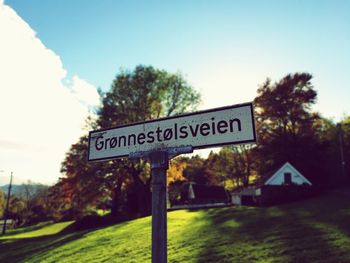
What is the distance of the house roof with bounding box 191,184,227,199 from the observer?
2398 inches

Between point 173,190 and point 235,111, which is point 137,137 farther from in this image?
point 173,190

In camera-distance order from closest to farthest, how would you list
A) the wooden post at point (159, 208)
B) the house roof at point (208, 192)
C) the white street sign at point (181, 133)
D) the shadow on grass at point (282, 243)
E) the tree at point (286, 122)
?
the wooden post at point (159, 208) < the white street sign at point (181, 133) < the shadow on grass at point (282, 243) < the tree at point (286, 122) < the house roof at point (208, 192)

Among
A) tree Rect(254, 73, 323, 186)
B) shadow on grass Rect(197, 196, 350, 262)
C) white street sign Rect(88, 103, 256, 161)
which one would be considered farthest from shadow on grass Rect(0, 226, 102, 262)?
tree Rect(254, 73, 323, 186)

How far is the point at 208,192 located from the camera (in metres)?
62.7

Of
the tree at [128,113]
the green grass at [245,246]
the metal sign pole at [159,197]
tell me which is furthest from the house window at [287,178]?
the metal sign pole at [159,197]

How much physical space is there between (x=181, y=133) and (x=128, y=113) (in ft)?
86.0

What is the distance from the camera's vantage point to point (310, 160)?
131 ft

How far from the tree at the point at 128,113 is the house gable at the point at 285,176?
1548cm

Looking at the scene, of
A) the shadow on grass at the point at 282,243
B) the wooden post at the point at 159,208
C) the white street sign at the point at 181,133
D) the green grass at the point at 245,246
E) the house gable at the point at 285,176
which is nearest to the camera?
the wooden post at the point at 159,208

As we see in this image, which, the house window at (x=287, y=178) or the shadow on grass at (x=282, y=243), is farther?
the house window at (x=287, y=178)

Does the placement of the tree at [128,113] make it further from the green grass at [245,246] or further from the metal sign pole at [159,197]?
the metal sign pole at [159,197]

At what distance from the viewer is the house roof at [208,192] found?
200 feet

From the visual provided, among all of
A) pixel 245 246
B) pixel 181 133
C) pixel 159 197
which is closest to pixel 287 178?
pixel 245 246

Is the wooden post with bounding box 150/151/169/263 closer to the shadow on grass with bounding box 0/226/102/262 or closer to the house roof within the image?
the shadow on grass with bounding box 0/226/102/262
